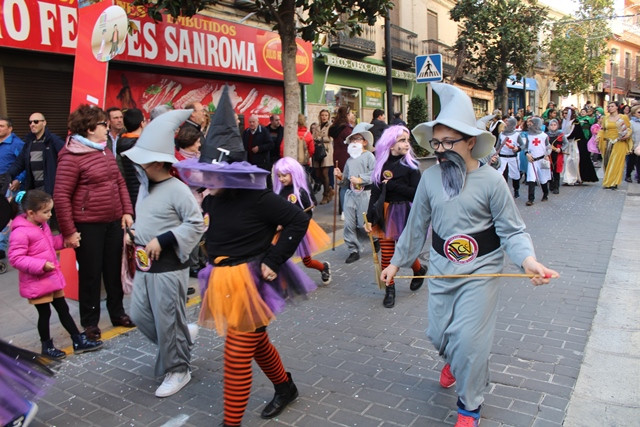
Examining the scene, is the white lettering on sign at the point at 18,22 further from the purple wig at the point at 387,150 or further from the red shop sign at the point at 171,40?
the purple wig at the point at 387,150

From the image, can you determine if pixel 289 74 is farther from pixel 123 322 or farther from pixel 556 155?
pixel 556 155

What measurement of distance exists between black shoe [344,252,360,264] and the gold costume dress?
356 inches

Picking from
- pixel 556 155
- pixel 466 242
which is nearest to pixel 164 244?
pixel 466 242

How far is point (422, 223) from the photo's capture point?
3.35 metres

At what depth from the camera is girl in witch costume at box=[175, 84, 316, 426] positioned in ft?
10.1

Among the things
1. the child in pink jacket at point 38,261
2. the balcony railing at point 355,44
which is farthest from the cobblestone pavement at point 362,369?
the balcony railing at point 355,44

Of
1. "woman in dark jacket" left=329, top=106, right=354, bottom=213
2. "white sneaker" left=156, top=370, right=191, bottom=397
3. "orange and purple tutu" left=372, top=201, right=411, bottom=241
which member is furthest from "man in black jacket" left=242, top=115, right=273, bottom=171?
"white sneaker" left=156, top=370, right=191, bottom=397

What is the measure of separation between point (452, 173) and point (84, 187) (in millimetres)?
3121

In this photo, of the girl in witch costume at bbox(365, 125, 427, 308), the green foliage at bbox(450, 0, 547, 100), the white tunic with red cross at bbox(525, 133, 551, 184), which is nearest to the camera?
the girl in witch costume at bbox(365, 125, 427, 308)

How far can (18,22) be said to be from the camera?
8.05 metres

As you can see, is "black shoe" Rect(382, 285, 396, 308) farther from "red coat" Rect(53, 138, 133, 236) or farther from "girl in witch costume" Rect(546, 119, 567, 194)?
"girl in witch costume" Rect(546, 119, 567, 194)

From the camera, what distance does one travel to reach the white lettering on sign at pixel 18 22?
311 inches

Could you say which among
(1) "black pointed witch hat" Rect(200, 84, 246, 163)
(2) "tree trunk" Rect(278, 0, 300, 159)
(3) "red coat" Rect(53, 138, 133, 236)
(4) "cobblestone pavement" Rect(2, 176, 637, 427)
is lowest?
(4) "cobblestone pavement" Rect(2, 176, 637, 427)

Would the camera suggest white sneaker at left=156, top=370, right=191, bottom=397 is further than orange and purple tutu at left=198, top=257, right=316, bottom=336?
Yes
